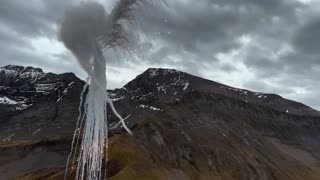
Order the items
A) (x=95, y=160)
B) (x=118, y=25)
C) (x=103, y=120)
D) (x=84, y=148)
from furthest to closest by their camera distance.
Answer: (x=95, y=160) < (x=84, y=148) < (x=103, y=120) < (x=118, y=25)

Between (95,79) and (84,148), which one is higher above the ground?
(95,79)

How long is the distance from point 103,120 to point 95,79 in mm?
3612

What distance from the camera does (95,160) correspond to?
50.2 metres

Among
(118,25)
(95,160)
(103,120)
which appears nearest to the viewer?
(118,25)

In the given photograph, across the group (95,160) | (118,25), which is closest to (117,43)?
(118,25)

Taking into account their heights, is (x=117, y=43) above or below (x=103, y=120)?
above

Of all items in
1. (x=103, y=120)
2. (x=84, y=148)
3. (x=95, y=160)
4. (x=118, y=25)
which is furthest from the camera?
(x=95, y=160)

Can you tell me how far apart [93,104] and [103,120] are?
5.37ft

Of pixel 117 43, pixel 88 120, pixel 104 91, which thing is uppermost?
pixel 117 43

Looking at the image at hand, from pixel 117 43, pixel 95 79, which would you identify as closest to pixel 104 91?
pixel 95 79

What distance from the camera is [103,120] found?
42469 mm

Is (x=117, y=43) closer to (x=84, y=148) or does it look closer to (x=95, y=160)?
(x=84, y=148)

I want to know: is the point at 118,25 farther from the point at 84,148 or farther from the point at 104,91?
the point at 84,148

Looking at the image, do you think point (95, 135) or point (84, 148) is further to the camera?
point (84, 148)
